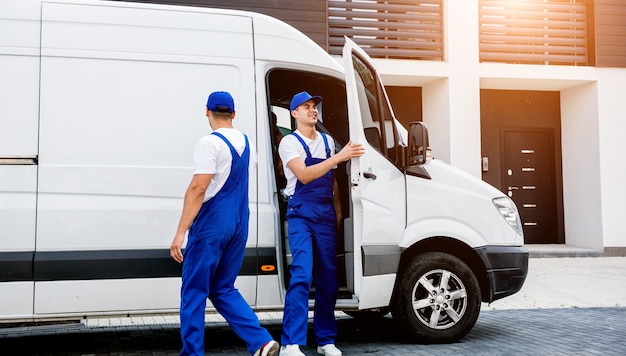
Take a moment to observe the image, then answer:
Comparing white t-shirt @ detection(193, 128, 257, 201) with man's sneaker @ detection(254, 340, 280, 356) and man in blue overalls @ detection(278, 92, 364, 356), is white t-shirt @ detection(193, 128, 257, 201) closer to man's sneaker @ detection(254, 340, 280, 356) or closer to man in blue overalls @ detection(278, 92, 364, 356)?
man in blue overalls @ detection(278, 92, 364, 356)

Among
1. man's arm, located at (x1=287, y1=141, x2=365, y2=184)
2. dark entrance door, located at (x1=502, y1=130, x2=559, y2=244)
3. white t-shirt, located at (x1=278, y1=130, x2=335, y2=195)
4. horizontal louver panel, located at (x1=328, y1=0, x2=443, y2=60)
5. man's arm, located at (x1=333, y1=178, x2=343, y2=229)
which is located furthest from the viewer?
dark entrance door, located at (x1=502, y1=130, x2=559, y2=244)

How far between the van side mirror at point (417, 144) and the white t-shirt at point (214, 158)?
4.99 ft

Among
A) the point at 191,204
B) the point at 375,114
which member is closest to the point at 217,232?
the point at 191,204

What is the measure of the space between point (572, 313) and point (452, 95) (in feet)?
20.1

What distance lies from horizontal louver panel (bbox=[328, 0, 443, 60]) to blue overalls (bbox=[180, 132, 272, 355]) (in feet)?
27.2

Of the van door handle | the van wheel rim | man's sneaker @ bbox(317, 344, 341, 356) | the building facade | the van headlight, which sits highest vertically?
the building facade

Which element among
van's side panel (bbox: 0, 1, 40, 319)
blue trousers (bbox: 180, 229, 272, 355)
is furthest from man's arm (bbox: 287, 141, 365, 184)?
van's side panel (bbox: 0, 1, 40, 319)

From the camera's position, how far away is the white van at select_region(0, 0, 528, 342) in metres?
4.79

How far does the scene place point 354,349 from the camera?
219 inches

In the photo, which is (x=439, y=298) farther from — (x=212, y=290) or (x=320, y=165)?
(x=212, y=290)

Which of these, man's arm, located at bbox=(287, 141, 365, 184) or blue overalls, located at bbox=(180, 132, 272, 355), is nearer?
blue overalls, located at bbox=(180, 132, 272, 355)

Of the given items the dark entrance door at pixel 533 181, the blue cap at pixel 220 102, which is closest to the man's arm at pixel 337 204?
the blue cap at pixel 220 102

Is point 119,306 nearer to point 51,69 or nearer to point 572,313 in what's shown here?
point 51,69

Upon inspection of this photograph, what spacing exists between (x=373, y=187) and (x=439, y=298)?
109cm
